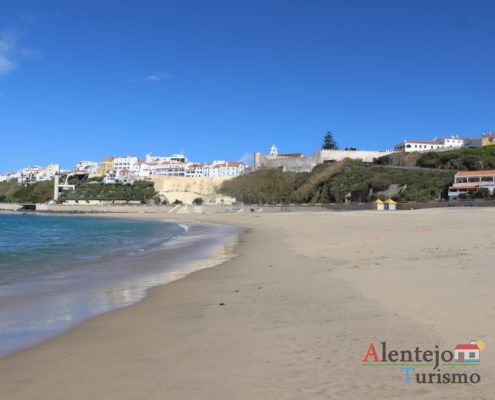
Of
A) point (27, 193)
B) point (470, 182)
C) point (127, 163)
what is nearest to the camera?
point (470, 182)

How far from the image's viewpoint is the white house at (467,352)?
356cm

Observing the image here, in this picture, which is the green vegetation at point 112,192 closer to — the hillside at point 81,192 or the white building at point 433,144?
the hillside at point 81,192

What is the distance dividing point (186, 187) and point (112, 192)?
21.9 meters

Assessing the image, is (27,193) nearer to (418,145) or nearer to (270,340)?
(418,145)

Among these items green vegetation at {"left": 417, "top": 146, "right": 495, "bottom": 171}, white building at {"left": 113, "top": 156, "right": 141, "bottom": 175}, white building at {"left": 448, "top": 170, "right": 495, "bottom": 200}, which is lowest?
white building at {"left": 448, "top": 170, "right": 495, "bottom": 200}

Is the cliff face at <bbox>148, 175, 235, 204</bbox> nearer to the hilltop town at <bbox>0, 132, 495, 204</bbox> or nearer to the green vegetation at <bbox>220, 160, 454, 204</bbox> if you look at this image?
the hilltop town at <bbox>0, 132, 495, 204</bbox>

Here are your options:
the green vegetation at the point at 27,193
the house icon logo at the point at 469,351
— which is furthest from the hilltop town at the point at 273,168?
the house icon logo at the point at 469,351

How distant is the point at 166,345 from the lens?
4.43 meters

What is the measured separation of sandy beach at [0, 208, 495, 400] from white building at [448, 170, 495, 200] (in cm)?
4773

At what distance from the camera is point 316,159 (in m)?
93.8

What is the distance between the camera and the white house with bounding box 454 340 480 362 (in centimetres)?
356

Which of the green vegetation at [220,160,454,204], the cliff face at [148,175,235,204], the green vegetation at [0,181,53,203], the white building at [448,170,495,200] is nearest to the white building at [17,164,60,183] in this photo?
the green vegetation at [0,181,53,203]

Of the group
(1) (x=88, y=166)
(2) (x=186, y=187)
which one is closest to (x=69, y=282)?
(2) (x=186, y=187)

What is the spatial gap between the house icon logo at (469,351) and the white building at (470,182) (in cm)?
5152
